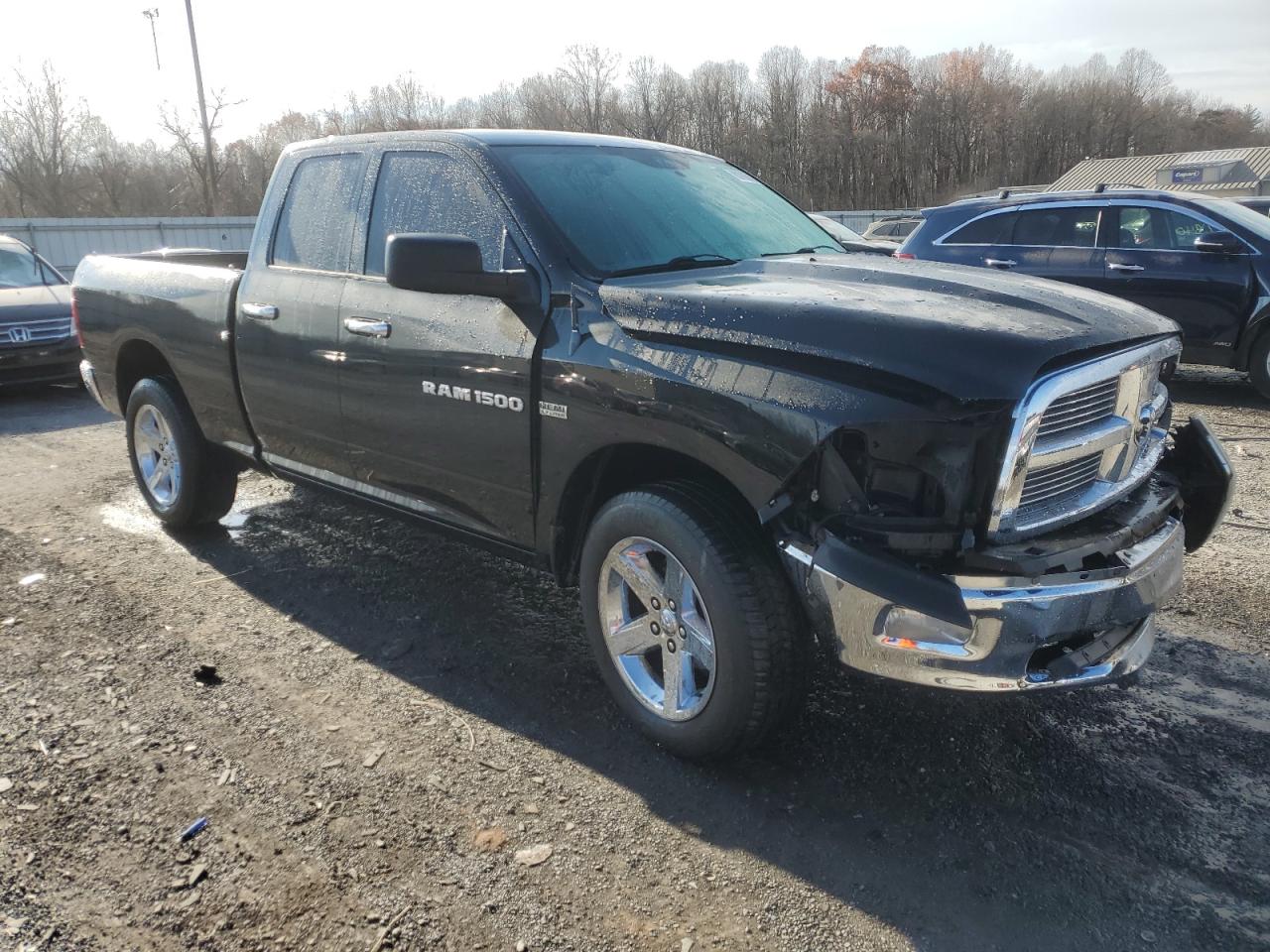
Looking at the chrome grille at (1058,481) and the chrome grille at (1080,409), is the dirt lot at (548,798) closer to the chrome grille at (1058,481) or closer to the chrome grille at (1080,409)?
A: the chrome grille at (1058,481)

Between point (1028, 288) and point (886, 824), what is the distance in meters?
1.70

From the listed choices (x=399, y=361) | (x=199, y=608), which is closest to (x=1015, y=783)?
(x=399, y=361)

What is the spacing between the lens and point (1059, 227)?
30.9 ft

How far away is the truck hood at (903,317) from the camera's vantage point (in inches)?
98.5

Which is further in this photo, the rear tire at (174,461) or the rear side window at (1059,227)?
the rear side window at (1059,227)

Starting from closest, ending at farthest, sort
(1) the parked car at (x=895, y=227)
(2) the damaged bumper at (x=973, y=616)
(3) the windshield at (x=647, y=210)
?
(2) the damaged bumper at (x=973, y=616)
(3) the windshield at (x=647, y=210)
(1) the parked car at (x=895, y=227)

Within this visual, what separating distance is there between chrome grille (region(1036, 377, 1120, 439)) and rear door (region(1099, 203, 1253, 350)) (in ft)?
22.4

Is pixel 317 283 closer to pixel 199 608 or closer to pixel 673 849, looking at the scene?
pixel 199 608

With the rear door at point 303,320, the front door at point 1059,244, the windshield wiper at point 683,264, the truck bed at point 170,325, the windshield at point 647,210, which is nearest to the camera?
the windshield wiper at point 683,264

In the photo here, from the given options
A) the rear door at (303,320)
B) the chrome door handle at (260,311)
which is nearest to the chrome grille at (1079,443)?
the rear door at (303,320)

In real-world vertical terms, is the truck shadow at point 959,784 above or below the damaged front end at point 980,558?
below

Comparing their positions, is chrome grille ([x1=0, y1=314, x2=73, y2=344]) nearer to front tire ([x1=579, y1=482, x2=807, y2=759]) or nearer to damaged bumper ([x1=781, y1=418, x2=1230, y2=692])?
front tire ([x1=579, y1=482, x2=807, y2=759])

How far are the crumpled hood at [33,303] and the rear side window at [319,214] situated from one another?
718 centimetres

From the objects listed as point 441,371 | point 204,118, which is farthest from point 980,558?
point 204,118
